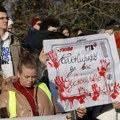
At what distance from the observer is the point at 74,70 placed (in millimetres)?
4832

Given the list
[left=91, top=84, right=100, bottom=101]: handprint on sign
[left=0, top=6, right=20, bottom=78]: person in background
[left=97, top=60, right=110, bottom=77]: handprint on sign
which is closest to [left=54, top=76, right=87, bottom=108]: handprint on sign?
[left=91, top=84, right=100, bottom=101]: handprint on sign

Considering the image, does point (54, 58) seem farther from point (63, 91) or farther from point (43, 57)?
point (63, 91)

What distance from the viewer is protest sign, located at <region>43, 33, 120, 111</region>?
4723 millimetres

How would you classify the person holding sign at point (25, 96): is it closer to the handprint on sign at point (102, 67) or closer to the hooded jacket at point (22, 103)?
the hooded jacket at point (22, 103)

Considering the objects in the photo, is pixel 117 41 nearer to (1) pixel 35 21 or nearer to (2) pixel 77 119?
(2) pixel 77 119

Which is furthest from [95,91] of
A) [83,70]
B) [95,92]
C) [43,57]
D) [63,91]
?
[43,57]

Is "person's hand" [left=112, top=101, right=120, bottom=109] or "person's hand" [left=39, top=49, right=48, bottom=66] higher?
"person's hand" [left=39, top=49, right=48, bottom=66]

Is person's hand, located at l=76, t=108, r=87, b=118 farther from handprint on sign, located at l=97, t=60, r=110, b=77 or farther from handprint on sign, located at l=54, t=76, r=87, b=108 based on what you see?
handprint on sign, located at l=97, t=60, r=110, b=77

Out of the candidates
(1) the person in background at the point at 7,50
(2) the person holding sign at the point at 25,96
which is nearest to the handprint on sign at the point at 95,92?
(2) the person holding sign at the point at 25,96

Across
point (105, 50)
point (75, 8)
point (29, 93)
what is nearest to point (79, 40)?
point (105, 50)

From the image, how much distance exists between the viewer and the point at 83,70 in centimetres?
487

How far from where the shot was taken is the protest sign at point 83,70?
4723mm

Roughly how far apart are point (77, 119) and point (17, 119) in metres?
1.00

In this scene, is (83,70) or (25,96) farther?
(83,70)
